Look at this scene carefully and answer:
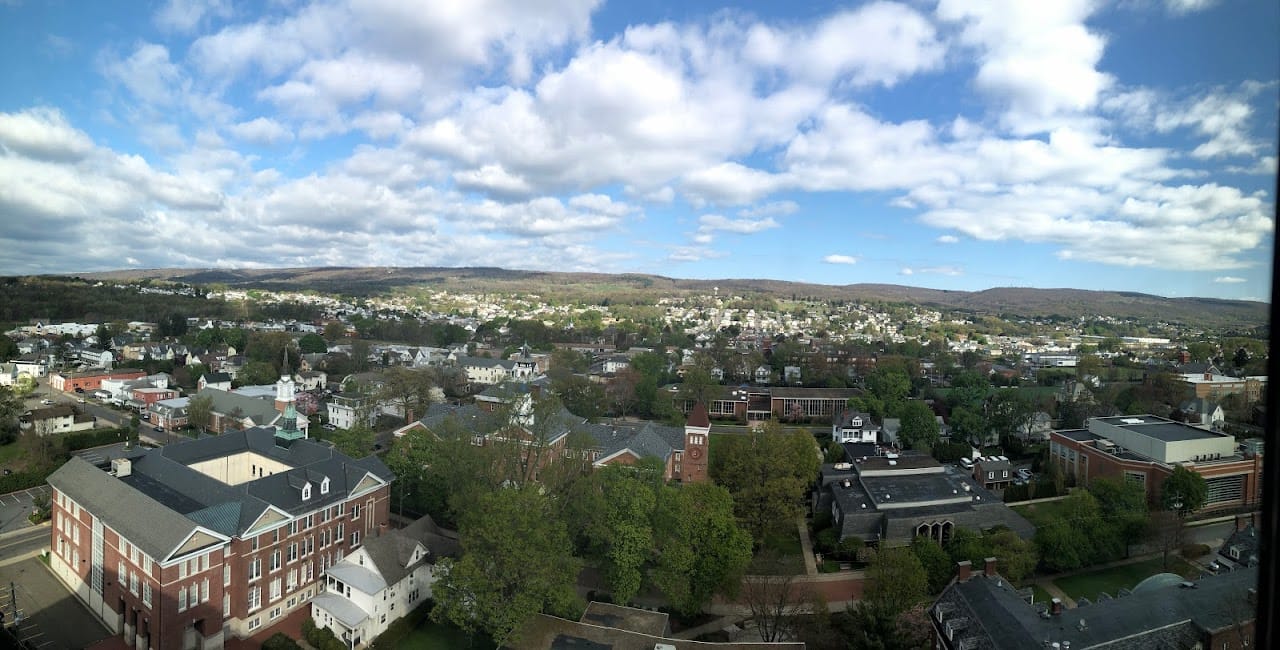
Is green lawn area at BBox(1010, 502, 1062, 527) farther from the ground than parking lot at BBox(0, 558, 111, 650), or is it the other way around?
green lawn area at BBox(1010, 502, 1062, 527)

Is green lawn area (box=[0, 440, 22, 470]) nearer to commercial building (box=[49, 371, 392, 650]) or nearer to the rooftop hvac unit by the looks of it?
commercial building (box=[49, 371, 392, 650])

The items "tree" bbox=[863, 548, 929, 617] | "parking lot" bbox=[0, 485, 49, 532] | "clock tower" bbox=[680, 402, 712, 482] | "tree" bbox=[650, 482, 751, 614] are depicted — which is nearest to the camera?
"tree" bbox=[863, 548, 929, 617]

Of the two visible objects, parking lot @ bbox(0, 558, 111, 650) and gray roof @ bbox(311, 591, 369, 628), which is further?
gray roof @ bbox(311, 591, 369, 628)

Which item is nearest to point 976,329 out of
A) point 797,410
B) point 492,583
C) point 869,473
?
point 797,410

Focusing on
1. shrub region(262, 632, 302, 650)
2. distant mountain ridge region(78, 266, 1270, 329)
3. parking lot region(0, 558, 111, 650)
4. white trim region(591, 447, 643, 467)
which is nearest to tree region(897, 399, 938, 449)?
white trim region(591, 447, 643, 467)

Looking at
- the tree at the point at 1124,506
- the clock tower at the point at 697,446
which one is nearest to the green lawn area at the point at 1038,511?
the tree at the point at 1124,506

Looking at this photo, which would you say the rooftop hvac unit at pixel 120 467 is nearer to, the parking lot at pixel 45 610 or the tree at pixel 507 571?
the parking lot at pixel 45 610
